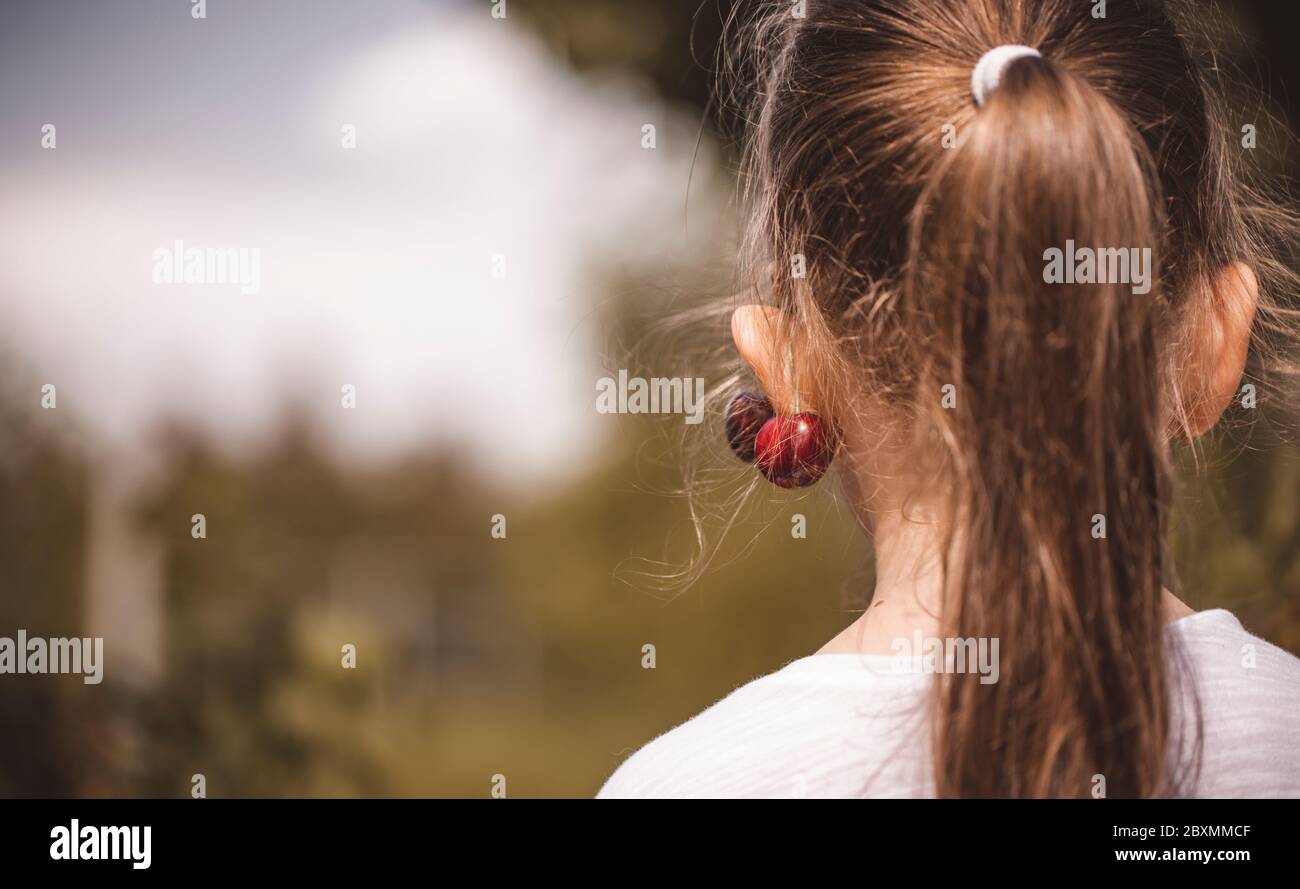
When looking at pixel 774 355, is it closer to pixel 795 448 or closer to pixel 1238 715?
pixel 795 448

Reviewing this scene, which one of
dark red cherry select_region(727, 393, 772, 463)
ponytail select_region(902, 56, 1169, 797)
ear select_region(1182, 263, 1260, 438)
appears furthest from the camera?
dark red cherry select_region(727, 393, 772, 463)

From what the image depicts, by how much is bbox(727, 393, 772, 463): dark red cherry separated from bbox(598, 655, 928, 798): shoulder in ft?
0.92

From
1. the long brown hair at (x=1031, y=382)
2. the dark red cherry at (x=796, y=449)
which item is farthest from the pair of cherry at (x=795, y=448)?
the long brown hair at (x=1031, y=382)

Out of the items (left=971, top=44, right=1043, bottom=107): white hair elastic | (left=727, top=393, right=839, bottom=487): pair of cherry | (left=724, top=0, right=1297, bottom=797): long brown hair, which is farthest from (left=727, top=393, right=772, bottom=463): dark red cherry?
(left=971, top=44, right=1043, bottom=107): white hair elastic

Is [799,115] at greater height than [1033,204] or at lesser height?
greater

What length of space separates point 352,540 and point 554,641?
2.17 feet

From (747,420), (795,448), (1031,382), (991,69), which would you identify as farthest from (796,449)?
(991,69)

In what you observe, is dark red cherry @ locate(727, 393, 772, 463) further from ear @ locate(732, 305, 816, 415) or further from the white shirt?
the white shirt

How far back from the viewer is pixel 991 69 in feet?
2.56

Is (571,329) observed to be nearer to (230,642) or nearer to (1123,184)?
(230,642)

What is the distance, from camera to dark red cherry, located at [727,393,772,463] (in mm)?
1012

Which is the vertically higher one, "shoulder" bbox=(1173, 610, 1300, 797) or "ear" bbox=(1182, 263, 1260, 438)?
"ear" bbox=(1182, 263, 1260, 438)
